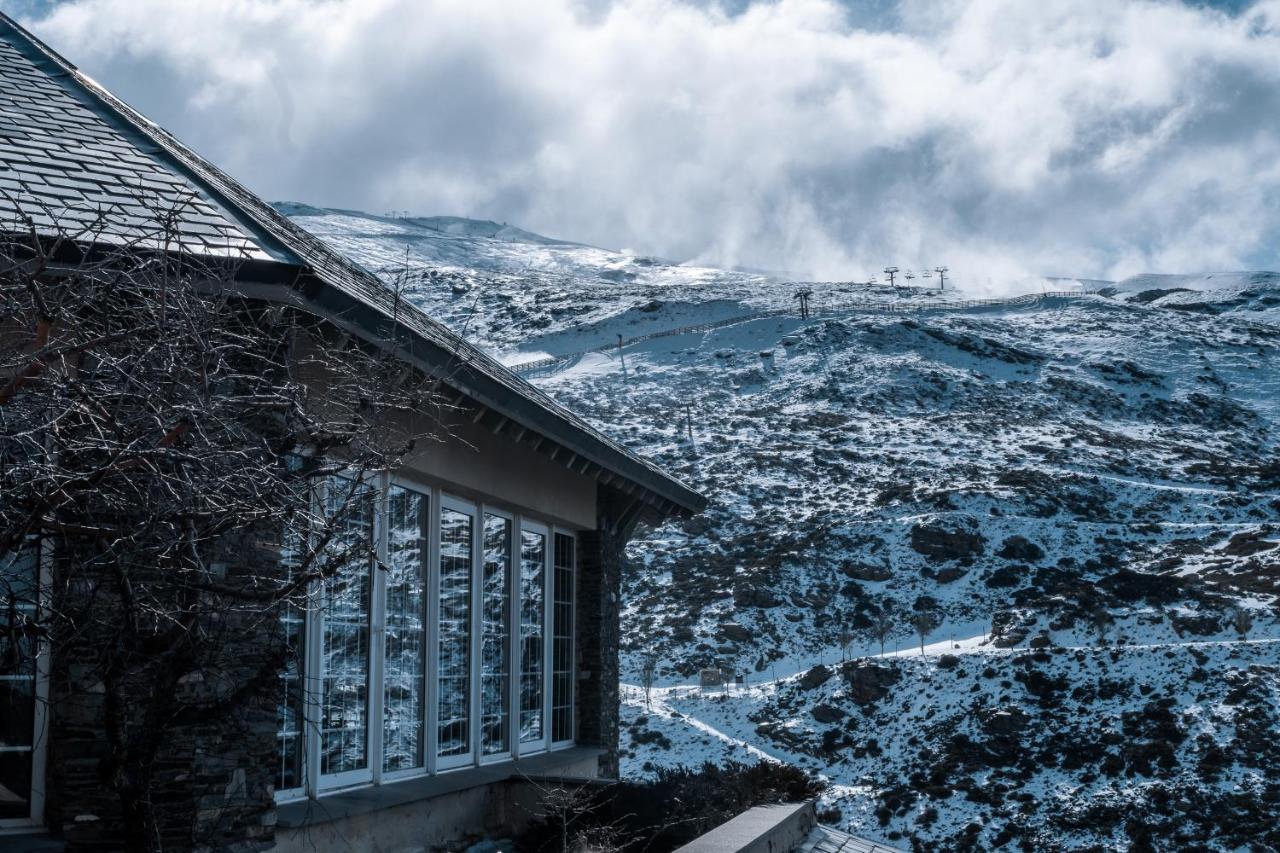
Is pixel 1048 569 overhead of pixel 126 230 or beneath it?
beneath

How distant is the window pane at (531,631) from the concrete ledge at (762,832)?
254cm

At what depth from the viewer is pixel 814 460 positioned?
111ft

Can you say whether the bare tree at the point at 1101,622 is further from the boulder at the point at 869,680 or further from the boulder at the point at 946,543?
the boulder at the point at 946,543

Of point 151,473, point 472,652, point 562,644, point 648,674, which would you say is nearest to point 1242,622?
point 648,674

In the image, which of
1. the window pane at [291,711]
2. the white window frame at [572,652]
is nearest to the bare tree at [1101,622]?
the white window frame at [572,652]

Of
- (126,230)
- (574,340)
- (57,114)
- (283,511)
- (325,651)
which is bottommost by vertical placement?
(325,651)

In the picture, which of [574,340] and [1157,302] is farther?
[1157,302]

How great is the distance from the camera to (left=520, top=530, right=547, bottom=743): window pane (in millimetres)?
9891

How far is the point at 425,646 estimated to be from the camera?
322 inches

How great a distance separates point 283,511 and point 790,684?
58.9 ft

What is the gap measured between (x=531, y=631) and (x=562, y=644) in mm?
801

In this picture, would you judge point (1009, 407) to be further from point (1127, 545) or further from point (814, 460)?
point (1127, 545)

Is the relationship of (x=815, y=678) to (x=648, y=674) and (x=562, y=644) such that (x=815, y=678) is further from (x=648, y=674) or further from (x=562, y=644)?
(x=562, y=644)

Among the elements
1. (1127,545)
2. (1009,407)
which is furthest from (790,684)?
(1009,407)
